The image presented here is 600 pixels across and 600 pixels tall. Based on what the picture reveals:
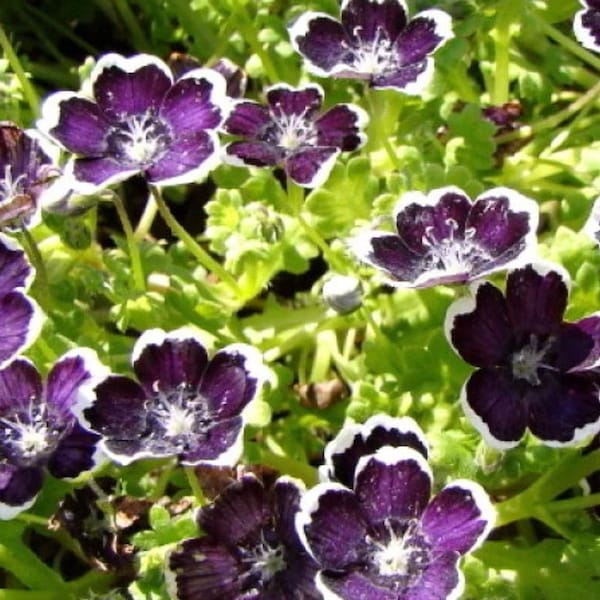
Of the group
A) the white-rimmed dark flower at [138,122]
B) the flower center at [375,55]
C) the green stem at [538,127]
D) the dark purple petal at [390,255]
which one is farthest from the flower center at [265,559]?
the green stem at [538,127]

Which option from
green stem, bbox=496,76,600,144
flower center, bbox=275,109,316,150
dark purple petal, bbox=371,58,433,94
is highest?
dark purple petal, bbox=371,58,433,94

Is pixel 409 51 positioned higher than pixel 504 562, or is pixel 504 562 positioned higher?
pixel 409 51

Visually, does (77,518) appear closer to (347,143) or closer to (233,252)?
(233,252)

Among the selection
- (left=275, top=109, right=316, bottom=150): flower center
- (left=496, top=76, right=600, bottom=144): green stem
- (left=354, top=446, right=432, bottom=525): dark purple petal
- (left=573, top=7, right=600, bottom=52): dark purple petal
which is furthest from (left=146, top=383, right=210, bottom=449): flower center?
(left=496, top=76, right=600, bottom=144): green stem

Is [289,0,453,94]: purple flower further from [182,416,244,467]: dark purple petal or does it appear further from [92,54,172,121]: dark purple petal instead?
[182,416,244,467]: dark purple petal

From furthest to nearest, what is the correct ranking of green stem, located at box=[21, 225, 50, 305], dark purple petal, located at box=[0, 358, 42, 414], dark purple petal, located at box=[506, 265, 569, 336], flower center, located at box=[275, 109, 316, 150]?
flower center, located at box=[275, 109, 316, 150], green stem, located at box=[21, 225, 50, 305], dark purple petal, located at box=[0, 358, 42, 414], dark purple petal, located at box=[506, 265, 569, 336]

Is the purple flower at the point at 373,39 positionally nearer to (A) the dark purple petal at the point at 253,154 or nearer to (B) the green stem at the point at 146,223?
(A) the dark purple petal at the point at 253,154

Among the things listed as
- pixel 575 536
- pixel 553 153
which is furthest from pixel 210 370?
pixel 553 153
